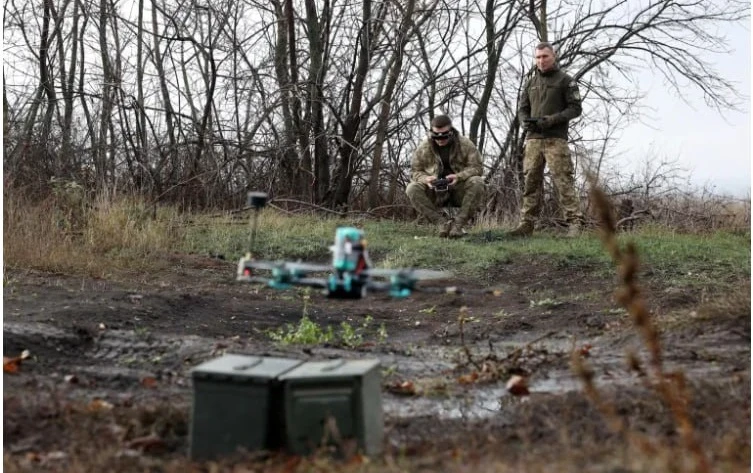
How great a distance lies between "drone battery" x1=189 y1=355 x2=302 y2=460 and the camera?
3426 mm

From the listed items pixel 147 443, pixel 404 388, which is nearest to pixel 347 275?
pixel 147 443

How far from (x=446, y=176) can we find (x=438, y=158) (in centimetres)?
27

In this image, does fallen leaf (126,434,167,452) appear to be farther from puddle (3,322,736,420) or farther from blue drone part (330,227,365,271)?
blue drone part (330,227,365,271)

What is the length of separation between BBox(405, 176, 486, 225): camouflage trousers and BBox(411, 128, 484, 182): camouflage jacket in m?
0.16

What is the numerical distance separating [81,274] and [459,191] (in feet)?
12.8

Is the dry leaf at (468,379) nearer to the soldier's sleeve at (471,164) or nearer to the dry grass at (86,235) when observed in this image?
the soldier's sleeve at (471,164)

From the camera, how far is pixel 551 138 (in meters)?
10.0

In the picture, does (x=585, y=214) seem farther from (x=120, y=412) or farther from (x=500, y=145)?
(x=120, y=412)

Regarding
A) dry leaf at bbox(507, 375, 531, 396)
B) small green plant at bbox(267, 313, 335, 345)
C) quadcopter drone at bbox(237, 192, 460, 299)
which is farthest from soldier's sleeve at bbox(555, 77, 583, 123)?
quadcopter drone at bbox(237, 192, 460, 299)

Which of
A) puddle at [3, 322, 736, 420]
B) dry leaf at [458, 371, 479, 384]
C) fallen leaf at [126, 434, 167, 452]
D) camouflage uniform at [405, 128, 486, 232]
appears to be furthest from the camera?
camouflage uniform at [405, 128, 486, 232]

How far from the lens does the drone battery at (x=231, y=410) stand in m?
3.43

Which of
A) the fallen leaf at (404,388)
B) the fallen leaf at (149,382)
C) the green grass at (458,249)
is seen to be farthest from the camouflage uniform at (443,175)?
the fallen leaf at (149,382)

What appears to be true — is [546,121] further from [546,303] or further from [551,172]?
[546,303]

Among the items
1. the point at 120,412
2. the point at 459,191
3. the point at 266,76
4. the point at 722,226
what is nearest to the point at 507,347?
the point at 120,412
